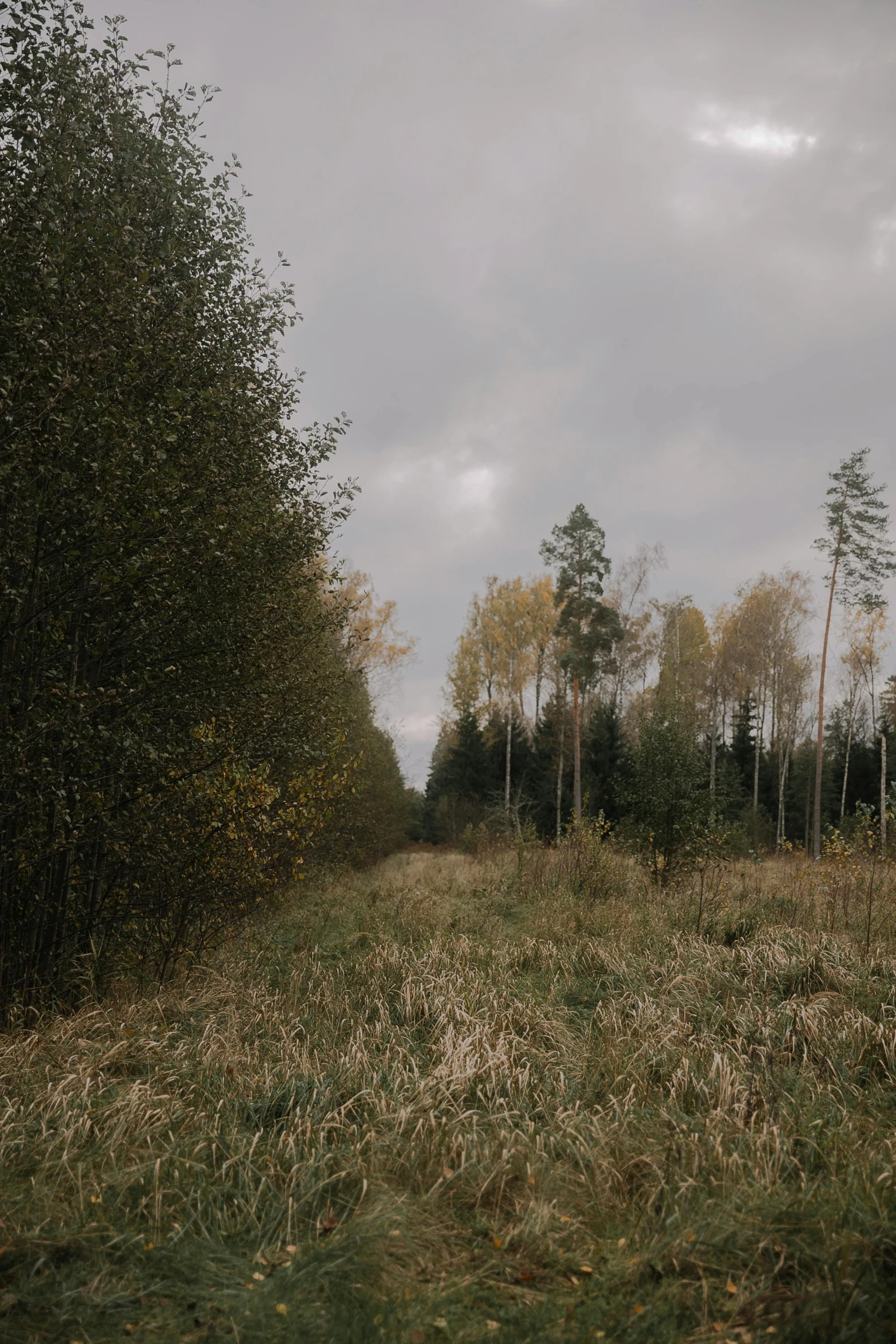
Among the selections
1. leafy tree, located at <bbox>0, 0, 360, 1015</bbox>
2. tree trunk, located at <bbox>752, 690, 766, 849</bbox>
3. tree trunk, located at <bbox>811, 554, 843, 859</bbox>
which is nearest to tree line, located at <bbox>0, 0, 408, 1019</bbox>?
leafy tree, located at <bbox>0, 0, 360, 1015</bbox>

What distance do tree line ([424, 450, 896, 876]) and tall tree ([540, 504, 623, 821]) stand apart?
0.14 feet

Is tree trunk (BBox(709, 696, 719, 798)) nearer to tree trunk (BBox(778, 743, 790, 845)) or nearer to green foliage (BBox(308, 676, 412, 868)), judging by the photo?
tree trunk (BBox(778, 743, 790, 845))

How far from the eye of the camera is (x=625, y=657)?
87.7ft

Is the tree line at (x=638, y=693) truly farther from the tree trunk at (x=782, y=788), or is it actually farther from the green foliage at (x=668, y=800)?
the green foliage at (x=668, y=800)

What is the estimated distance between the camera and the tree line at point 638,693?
2172 cm

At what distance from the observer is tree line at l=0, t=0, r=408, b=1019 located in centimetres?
396

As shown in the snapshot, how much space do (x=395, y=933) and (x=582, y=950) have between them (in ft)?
7.27

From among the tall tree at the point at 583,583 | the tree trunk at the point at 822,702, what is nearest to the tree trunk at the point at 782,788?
the tree trunk at the point at 822,702

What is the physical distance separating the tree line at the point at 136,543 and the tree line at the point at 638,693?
15.1 meters

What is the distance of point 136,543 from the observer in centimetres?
424

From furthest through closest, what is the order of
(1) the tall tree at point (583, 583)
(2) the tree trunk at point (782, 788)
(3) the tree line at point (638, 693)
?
(2) the tree trunk at point (782, 788)
(3) the tree line at point (638, 693)
(1) the tall tree at point (583, 583)

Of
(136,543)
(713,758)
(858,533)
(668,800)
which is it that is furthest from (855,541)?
(136,543)

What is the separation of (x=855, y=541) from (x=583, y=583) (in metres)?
7.22

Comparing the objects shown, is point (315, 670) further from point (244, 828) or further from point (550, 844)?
point (550, 844)
